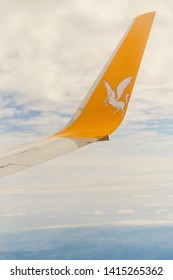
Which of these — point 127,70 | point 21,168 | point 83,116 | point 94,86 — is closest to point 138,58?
point 127,70

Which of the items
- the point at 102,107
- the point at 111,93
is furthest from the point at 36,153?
the point at 111,93

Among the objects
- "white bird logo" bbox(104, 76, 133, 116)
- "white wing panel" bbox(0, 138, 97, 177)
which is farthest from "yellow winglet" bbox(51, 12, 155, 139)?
"white wing panel" bbox(0, 138, 97, 177)

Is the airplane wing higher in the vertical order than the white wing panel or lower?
higher

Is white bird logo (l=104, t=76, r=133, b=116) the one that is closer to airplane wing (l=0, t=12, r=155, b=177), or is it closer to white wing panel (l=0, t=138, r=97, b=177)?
airplane wing (l=0, t=12, r=155, b=177)

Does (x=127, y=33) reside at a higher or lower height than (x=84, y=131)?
higher

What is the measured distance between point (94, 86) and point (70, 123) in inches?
21.8

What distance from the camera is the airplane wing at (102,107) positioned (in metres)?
3.71

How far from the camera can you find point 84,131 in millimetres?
3898

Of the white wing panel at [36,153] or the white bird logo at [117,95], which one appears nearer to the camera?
the white wing panel at [36,153]

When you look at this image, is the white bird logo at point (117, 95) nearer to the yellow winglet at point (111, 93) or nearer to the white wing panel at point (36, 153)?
the yellow winglet at point (111, 93)

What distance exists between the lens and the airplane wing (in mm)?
3711

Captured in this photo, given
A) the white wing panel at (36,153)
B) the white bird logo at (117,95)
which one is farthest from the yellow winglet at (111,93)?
the white wing panel at (36,153)

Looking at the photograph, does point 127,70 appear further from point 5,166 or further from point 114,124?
point 5,166

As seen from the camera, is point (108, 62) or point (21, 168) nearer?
point (21, 168)
